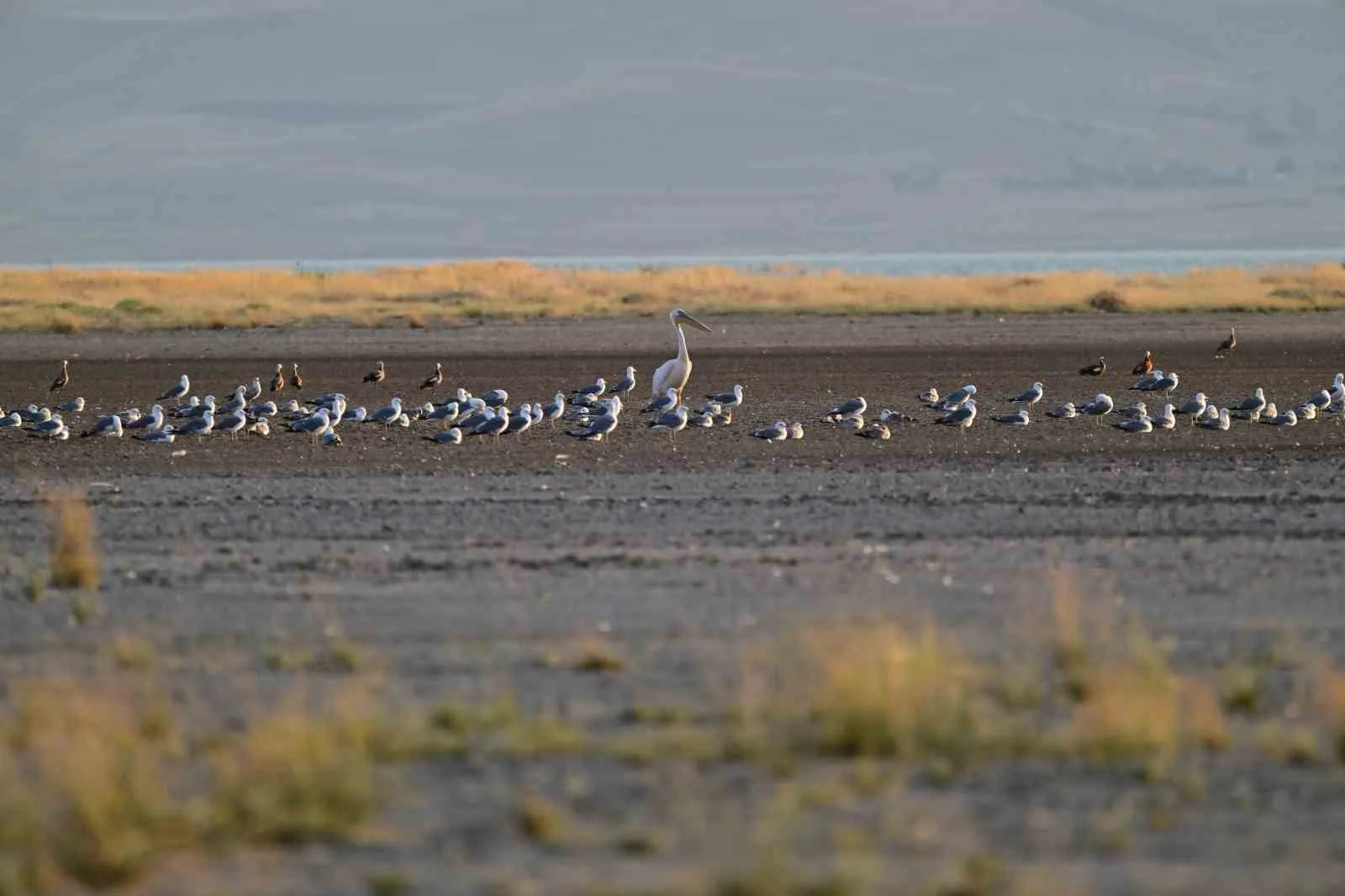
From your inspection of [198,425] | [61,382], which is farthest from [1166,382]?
[61,382]

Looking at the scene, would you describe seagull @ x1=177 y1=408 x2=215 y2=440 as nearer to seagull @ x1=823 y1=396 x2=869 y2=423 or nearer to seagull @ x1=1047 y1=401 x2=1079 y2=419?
seagull @ x1=823 y1=396 x2=869 y2=423

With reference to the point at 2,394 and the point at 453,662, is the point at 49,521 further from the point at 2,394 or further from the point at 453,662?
the point at 2,394

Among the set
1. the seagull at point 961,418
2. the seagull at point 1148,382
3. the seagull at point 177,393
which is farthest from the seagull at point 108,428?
the seagull at point 1148,382

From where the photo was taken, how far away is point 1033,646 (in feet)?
31.4

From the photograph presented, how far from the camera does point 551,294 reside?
51.5 meters

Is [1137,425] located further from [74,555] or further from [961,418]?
[74,555]

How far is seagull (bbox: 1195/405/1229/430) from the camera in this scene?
20562 millimetres

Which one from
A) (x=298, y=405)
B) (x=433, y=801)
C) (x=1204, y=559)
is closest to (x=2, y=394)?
(x=298, y=405)

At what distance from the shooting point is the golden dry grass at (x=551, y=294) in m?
43.9

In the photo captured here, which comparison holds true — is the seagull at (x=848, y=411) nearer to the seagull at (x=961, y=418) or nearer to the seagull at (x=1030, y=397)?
the seagull at (x=961, y=418)

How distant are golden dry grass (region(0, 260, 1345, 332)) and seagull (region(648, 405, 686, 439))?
66.6 ft

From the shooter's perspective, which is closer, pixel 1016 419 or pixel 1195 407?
pixel 1016 419

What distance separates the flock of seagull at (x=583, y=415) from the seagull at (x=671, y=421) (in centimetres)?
2

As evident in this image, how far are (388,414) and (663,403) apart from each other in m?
3.28
